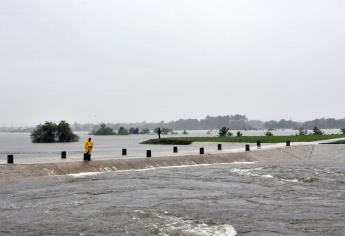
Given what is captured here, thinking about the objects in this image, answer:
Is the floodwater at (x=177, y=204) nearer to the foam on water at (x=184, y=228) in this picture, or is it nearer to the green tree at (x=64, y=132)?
the foam on water at (x=184, y=228)

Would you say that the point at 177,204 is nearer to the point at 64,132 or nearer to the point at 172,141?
the point at 172,141

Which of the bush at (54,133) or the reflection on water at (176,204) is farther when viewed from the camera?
the bush at (54,133)

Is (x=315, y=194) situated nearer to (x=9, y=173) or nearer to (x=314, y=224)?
(x=314, y=224)

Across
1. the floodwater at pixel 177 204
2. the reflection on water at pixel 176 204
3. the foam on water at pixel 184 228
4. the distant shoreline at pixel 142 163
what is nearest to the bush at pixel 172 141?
the distant shoreline at pixel 142 163

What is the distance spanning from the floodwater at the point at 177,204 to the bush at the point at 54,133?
81.6 metres

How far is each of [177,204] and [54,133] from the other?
307 ft

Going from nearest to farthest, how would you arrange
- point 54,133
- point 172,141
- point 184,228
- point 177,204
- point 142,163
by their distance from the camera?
A: point 184,228
point 177,204
point 142,163
point 172,141
point 54,133

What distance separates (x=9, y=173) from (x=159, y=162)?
11093 millimetres

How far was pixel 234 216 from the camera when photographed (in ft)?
54.1

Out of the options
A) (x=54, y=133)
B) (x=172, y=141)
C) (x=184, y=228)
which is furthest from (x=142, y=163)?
(x=54, y=133)

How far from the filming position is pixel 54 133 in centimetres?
10906

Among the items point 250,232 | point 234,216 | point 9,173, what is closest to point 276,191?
point 234,216

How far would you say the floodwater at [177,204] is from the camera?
14.7m

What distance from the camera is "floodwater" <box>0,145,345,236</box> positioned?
14.7 meters
